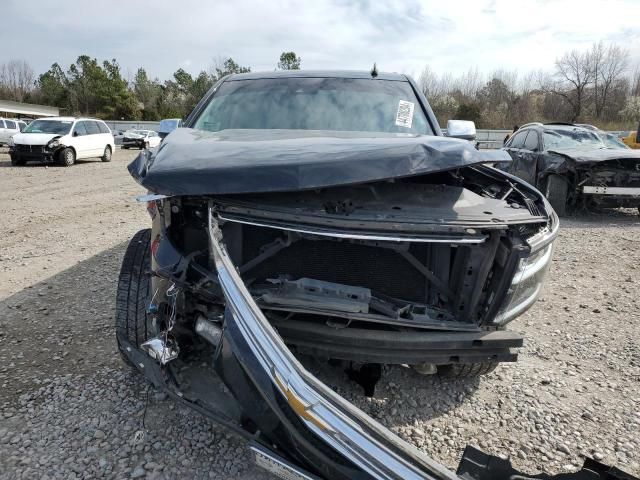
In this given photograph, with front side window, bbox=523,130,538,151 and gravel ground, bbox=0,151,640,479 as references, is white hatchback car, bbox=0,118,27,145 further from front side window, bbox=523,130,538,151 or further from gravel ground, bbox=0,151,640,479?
front side window, bbox=523,130,538,151

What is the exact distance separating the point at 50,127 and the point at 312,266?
15.1m

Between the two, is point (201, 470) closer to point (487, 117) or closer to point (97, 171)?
point (97, 171)

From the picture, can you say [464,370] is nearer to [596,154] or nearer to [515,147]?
[596,154]

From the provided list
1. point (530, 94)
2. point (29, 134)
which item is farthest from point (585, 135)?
point (530, 94)

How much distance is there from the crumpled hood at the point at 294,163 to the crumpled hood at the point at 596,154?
19.1 ft

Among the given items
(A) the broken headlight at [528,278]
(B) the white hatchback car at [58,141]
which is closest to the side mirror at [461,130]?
(A) the broken headlight at [528,278]

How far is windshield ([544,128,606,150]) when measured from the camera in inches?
314

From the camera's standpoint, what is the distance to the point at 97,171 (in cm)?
Answer: 1341

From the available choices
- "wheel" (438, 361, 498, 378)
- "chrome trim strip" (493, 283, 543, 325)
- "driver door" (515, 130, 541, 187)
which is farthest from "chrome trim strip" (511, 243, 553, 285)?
"driver door" (515, 130, 541, 187)

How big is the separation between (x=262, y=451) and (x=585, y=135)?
29.6 feet

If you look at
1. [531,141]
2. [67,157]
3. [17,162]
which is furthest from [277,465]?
[17,162]

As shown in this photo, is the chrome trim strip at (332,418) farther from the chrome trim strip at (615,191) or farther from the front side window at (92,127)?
the front side window at (92,127)

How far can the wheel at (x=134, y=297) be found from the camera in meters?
2.38

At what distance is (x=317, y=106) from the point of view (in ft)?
10.7
